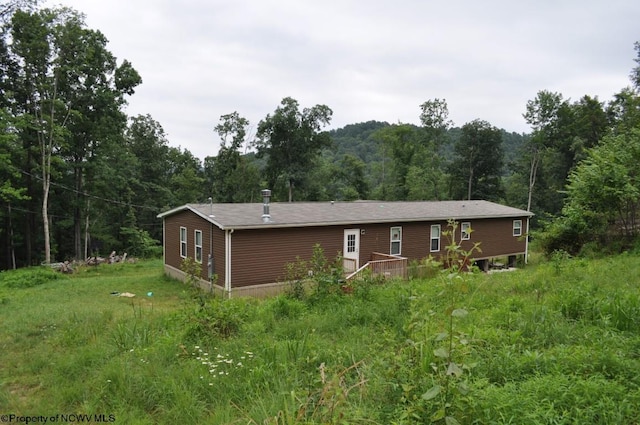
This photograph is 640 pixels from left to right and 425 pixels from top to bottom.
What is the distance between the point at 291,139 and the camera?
36312 mm

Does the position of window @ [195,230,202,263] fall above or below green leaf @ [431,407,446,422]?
below

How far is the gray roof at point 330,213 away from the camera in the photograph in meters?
14.0

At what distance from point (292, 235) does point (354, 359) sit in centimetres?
1056

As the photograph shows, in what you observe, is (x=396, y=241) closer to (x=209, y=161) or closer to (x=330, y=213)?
(x=330, y=213)

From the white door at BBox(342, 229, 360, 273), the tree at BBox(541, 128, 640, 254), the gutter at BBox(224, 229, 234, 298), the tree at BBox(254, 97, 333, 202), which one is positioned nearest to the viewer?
the tree at BBox(541, 128, 640, 254)

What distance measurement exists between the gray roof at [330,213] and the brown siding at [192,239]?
42cm

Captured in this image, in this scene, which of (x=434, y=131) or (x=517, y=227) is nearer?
(x=517, y=227)

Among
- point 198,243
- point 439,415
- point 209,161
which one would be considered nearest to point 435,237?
point 198,243

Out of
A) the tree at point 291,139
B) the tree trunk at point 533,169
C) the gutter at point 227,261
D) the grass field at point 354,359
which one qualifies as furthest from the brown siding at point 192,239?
the tree trunk at point 533,169

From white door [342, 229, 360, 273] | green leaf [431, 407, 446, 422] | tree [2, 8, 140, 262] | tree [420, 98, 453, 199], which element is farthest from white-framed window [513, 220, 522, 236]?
tree [2, 8, 140, 262]

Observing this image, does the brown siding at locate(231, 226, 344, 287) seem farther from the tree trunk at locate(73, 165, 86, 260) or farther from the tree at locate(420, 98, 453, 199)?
the tree at locate(420, 98, 453, 199)

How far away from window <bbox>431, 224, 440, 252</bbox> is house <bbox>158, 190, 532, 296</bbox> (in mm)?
49

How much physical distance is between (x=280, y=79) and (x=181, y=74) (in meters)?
8.87

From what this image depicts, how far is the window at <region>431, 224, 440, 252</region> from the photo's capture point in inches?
737
